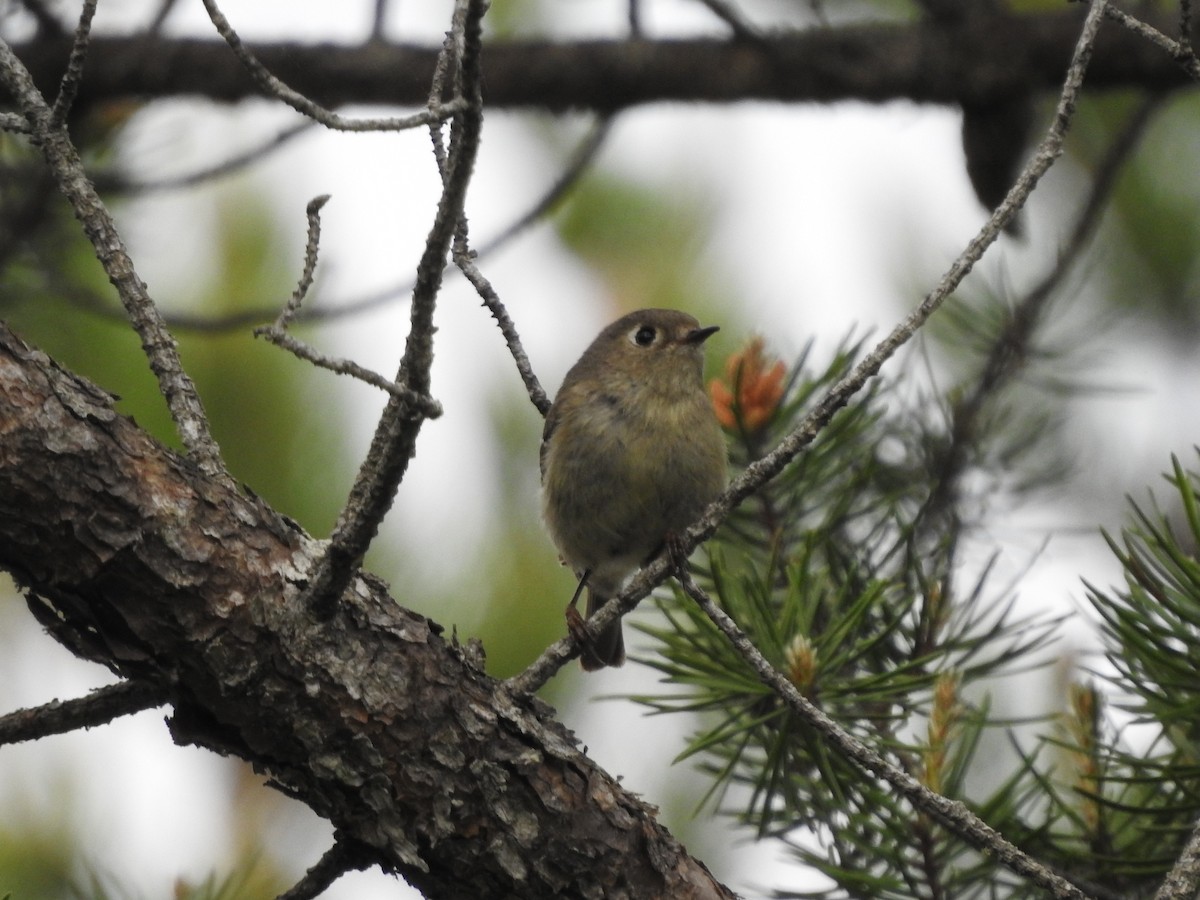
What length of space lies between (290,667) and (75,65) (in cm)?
83

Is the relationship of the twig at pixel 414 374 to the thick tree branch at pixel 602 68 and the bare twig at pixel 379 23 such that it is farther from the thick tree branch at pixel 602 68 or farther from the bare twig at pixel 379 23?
the bare twig at pixel 379 23

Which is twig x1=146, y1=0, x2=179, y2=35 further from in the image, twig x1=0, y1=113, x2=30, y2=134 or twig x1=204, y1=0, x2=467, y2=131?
twig x1=204, y1=0, x2=467, y2=131

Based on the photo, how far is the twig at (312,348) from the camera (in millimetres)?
1515

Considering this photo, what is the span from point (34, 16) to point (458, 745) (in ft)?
8.72

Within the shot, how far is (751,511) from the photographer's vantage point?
119 inches

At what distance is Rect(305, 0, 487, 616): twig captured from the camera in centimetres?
146

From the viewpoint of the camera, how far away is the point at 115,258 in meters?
1.98

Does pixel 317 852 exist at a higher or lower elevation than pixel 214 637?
higher

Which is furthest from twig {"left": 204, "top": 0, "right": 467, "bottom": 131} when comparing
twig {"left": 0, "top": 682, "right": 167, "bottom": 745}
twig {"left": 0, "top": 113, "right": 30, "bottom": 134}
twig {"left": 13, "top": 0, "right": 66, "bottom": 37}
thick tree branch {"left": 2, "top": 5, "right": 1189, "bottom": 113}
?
twig {"left": 13, "top": 0, "right": 66, "bottom": 37}

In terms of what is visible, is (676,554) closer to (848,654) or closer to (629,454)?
(848,654)

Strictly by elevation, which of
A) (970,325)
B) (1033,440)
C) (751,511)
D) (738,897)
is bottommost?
(738,897)

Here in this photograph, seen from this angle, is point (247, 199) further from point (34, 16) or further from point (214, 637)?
point (214, 637)

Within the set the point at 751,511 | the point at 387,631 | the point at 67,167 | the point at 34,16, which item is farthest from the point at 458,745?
the point at 34,16

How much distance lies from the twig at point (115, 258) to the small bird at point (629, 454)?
1.57 metres
